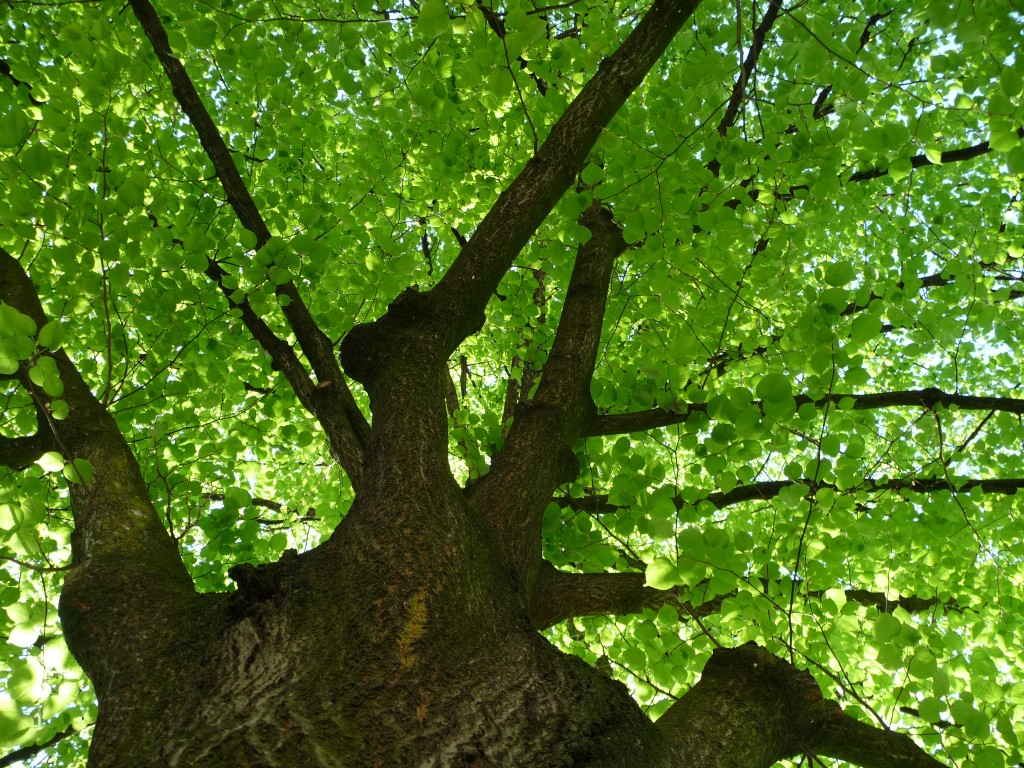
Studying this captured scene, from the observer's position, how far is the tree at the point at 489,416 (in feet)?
5.52

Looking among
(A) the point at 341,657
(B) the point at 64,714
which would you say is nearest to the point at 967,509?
(A) the point at 341,657

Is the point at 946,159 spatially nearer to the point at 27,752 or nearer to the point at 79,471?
the point at 79,471

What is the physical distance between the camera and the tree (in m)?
1.68

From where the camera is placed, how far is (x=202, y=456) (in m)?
3.83

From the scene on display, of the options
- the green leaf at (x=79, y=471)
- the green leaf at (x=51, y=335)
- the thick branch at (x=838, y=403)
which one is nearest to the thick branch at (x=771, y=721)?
the thick branch at (x=838, y=403)

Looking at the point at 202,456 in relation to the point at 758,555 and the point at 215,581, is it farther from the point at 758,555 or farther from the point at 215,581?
the point at 758,555

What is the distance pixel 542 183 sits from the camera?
116 inches

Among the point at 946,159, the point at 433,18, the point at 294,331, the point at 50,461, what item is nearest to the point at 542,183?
the point at 433,18

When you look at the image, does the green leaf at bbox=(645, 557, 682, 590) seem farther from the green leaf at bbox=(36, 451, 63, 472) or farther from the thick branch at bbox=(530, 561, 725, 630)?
the green leaf at bbox=(36, 451, 63, 472)

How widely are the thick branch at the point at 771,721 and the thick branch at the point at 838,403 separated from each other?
4.00ft

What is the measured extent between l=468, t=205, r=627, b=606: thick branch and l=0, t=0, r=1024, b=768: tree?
0.02 metres

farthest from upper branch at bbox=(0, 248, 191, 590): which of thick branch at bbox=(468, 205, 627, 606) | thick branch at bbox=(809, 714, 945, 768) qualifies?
thick branch at bbox=(809, 714, 945, 768)

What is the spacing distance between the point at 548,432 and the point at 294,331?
1.37m

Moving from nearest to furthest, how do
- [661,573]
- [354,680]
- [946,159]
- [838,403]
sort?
[354,680] < [661,573] < [838,403] < [946,159]
